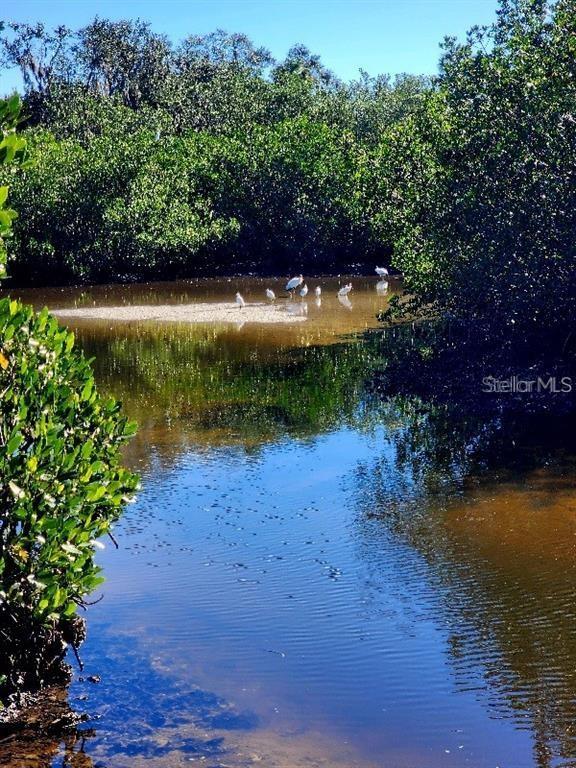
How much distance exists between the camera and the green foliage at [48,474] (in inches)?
263

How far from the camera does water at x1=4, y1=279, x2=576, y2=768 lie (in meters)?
6.85

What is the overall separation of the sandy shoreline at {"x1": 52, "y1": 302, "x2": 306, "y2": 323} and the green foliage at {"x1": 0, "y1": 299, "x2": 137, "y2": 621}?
2332 centimetres

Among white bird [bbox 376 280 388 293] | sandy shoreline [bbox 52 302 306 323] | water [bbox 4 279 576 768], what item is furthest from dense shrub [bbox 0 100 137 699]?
white bird [bbox 376 280 388 293]

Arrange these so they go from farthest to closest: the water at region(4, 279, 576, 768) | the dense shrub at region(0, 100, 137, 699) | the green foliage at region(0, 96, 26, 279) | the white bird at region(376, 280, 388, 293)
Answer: the white bird at region(376, 280, 388, 293), the water at region(4, 279, 576, 768), the dense shrub at region(0, 100, 137, 699), the green foliage at region(0, 96, 26, 279)

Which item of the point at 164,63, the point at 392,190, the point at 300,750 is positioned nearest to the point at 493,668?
the point at 300,750

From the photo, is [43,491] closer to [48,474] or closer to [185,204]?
[48,474]

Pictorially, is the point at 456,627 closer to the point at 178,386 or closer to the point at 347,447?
the point at 347,447

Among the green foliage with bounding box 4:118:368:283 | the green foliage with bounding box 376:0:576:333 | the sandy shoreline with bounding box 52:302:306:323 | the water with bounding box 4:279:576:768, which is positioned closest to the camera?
the water with bounding box 4:279:576:768

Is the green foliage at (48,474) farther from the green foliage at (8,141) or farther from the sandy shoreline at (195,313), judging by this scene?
the sandy shoreline at (195,313)

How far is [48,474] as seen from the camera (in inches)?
272

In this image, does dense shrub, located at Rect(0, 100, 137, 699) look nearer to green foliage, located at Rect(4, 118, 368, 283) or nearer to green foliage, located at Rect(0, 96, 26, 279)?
green foliage, located at Rect(0, 96, 26, 279)

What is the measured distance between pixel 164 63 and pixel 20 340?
6935 cm

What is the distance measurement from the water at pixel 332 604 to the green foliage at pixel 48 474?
3.45 ft

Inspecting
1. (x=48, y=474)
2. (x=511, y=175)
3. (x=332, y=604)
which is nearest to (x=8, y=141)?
(x=48, y=474)
